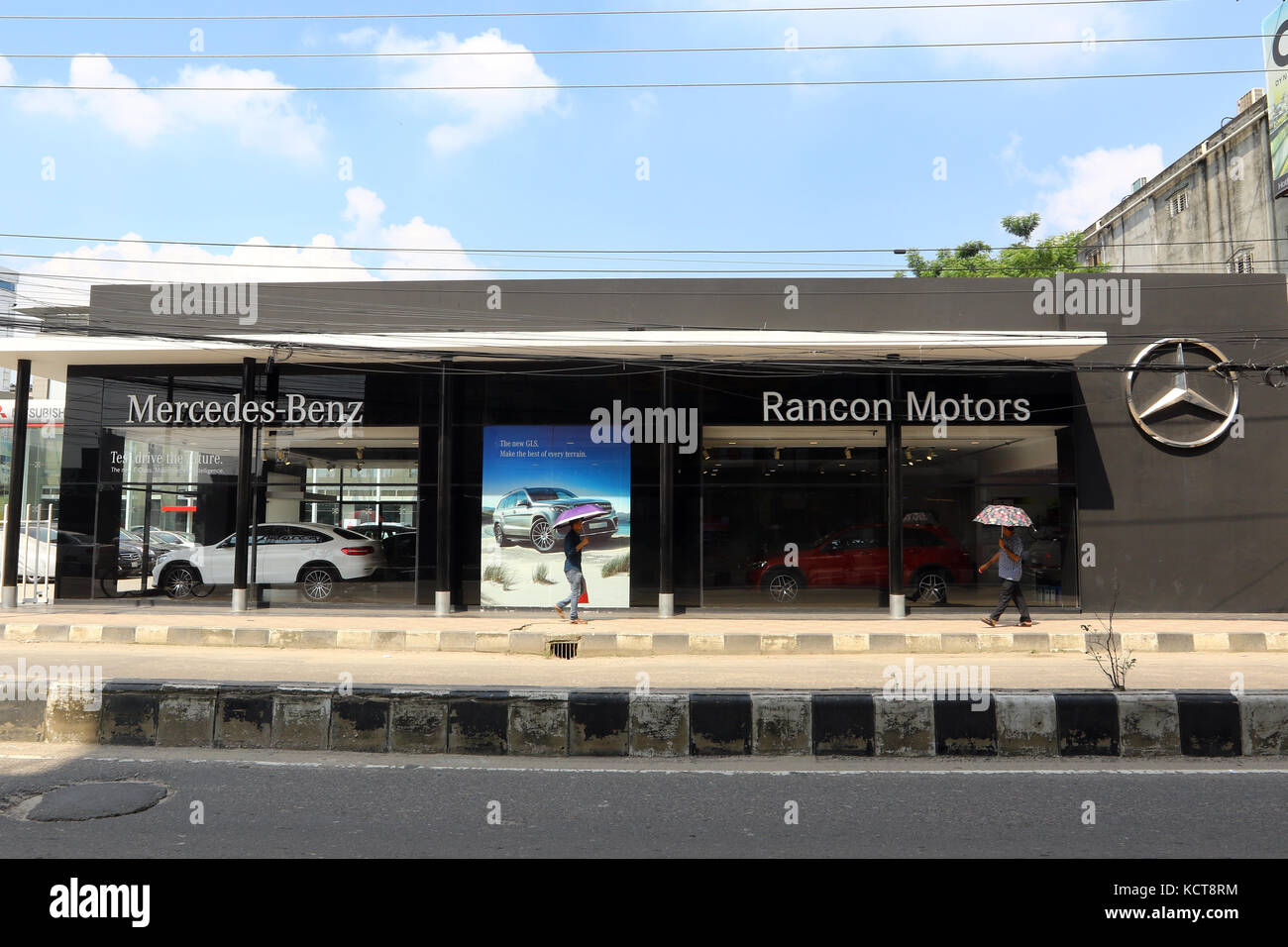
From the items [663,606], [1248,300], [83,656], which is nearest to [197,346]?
[83,656]

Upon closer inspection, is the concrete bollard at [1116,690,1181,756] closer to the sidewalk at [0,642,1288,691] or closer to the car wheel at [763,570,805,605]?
the sidewalk at [0,642,1288,691]

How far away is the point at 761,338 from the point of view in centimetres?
1545

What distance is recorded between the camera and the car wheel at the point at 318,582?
1742cm

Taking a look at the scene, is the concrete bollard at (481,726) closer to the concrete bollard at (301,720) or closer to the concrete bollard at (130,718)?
the concrete bollard at (301,720)

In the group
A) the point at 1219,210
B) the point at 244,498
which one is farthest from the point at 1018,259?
the point at 244,498

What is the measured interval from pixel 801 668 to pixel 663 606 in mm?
4801

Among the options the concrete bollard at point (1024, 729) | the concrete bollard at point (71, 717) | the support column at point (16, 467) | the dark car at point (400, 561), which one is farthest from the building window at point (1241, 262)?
the support column at point (16, 467)

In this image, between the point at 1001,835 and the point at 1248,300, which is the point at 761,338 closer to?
the point at 1248,300

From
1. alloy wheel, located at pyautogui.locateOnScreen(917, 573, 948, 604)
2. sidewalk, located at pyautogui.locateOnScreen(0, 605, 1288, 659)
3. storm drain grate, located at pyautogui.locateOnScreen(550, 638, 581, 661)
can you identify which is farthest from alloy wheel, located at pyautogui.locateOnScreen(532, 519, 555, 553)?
alloy wheel, located at pyautogui.locateOnScreen(917, 573, 948, 604)

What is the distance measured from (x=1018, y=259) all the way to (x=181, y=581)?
3346 centimetres

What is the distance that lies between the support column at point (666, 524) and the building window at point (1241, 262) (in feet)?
73.7

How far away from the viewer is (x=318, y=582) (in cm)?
1745
